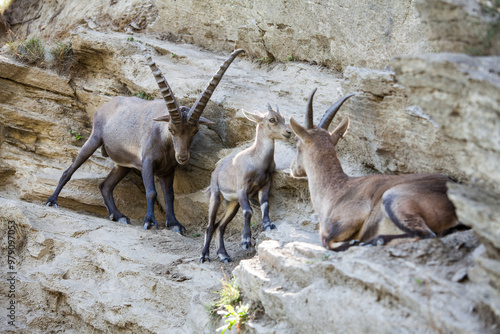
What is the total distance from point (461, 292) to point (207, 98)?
5759 mm

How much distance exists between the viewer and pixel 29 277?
Result: 8.19 metres

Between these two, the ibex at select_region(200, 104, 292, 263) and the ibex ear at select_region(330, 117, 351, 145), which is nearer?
the ibex ear at select_region(330, 117, 351, 145)

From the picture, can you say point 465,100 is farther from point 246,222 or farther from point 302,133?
point 246,222

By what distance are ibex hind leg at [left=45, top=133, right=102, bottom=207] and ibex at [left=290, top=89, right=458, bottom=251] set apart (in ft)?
15.0

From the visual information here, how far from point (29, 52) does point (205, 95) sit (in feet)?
14.0

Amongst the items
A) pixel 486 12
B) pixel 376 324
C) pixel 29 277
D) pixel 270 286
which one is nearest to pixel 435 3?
pixel 486 12

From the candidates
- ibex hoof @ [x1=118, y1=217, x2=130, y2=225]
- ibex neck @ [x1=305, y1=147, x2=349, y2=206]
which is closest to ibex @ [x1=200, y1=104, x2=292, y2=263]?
ibex neck @ [x1=305, y1=147, x2=349, y2=206]

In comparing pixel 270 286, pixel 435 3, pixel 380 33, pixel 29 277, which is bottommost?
pixel 29 277

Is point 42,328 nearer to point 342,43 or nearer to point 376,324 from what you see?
point 376,324

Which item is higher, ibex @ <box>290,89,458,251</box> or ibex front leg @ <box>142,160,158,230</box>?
ibex @ <box>290,89,458,251</box>

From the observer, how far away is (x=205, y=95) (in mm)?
8820

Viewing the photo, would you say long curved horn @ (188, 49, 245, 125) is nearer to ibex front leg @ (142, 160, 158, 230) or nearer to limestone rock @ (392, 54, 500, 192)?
ibex front leg @ (142, 160, 158, 230)

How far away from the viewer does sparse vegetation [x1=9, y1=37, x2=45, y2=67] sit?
1095 cm

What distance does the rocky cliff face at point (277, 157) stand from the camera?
393cm
